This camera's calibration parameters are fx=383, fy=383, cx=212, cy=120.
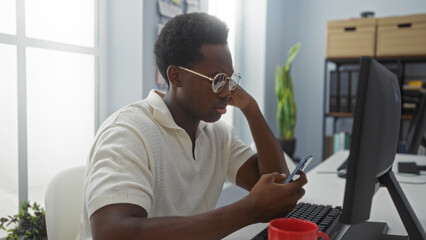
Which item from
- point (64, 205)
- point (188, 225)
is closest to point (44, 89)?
point (64, 205)

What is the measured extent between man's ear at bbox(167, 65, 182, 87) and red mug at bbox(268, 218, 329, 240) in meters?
0.59

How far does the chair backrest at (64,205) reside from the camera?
104 cm

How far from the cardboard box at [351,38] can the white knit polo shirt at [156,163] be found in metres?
2.20

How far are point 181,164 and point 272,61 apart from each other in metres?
2.67

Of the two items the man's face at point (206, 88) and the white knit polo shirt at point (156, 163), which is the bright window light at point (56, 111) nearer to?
the white knit polo shirt at point (156, 163)

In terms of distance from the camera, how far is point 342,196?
136cm

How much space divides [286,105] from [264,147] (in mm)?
2052

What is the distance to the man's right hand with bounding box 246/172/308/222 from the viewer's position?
80 centimetres

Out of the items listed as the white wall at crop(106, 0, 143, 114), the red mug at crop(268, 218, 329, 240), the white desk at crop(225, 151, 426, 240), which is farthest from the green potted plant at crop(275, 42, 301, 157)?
the red mug at crop(268, 218, 329, 240)

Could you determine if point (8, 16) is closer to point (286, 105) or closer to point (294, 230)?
point (294, 230)

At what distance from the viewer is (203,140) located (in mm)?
1249

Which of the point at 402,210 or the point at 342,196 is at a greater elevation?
the point at 402,210

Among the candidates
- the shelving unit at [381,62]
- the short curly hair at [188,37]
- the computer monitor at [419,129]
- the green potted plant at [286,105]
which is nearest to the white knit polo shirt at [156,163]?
the short curly hair at [188,37]

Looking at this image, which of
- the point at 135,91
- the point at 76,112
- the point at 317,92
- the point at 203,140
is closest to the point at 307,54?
the point at 317,92
